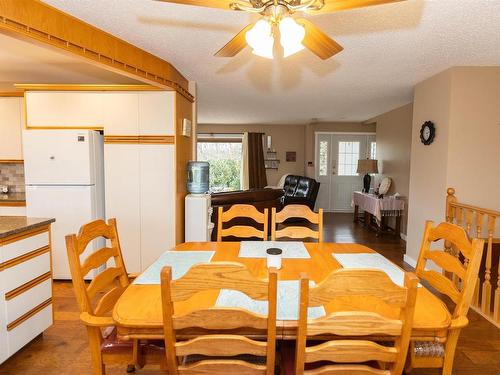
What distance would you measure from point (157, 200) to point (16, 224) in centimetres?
146

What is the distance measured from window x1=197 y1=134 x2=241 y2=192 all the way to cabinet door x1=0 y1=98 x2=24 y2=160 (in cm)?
502

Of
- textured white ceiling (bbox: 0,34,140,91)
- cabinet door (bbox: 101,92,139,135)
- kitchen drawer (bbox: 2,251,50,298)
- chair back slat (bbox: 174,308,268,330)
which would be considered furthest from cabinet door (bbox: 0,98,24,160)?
chair back slat (bbox: 174,308,268,330)

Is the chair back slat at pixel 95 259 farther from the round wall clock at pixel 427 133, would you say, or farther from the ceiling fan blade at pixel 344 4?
the round wall clock at pixel 427 133

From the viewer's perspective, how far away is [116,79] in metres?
3.83

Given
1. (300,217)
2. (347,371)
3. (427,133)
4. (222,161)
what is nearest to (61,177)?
(300,217)

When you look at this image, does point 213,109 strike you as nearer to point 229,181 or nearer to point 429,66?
point 229,181

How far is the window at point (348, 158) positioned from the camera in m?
7.86

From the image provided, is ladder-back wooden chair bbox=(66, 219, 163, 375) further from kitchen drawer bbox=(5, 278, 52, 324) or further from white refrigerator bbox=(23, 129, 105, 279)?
white refrigerator bbox=(23, 129, 105, 279)

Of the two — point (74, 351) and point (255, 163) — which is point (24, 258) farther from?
point (255, 163)

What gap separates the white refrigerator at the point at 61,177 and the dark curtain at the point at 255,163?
16.5 ft

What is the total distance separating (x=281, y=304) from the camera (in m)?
1.24

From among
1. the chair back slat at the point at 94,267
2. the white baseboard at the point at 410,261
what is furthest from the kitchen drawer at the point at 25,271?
the white baseboard at the point at 410,261

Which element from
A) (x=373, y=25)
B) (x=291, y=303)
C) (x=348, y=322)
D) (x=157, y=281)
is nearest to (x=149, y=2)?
(x=373, y=25)

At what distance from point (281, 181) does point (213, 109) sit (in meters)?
2.70
